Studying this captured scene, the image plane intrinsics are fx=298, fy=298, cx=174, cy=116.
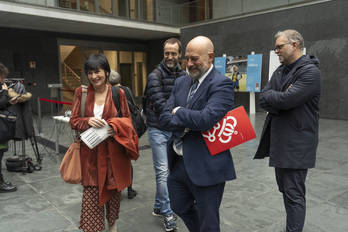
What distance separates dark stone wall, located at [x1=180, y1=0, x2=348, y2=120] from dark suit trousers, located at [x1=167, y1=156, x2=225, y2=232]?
9.66m

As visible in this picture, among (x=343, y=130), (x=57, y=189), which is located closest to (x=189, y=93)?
(x=57, y=189)

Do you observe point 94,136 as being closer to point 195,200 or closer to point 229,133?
point 195,200

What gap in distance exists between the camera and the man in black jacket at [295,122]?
7.95 ft

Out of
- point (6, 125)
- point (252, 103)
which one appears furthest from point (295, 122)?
point (252, 103)

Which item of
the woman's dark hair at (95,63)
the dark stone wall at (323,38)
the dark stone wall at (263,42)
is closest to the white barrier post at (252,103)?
the dark stone wall at (263,42)

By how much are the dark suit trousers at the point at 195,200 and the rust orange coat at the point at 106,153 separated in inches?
20.0

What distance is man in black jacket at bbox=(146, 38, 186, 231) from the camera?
291cm

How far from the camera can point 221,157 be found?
2.05m

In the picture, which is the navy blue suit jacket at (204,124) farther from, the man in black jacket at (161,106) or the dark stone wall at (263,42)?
the dark stone wall at (263,42)

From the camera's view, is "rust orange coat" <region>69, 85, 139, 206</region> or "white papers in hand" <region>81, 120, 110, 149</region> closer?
"white papers in hand" <region>81, 120, 110, 149</region>

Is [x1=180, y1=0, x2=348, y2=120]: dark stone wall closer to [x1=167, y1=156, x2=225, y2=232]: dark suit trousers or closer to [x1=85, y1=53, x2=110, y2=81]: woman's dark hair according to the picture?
[x1=167, y1=156, x2=225, y2=232]: dark suit trousers

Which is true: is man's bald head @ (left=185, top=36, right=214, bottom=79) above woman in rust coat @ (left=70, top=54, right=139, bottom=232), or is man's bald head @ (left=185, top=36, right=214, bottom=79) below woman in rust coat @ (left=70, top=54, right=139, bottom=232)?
above

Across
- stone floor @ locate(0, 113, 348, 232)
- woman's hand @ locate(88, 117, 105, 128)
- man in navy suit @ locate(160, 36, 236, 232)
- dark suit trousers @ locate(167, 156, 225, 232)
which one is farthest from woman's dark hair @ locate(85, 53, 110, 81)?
stone floor @ locate(0, 113, 348, 232)

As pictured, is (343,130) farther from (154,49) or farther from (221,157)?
(154,49)
